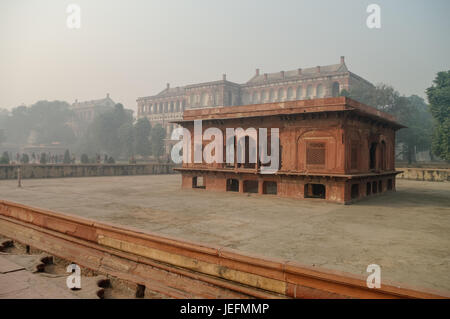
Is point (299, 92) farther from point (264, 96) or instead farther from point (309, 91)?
point (264, 96)

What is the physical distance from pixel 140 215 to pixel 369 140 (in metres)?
13.5

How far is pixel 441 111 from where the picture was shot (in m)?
36.6

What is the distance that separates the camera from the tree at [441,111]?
33419 millimetres

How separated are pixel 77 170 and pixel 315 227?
28.6m

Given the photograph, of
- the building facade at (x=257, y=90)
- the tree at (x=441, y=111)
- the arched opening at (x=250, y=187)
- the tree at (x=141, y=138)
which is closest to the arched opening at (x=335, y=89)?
the building facade at (x=257, y=90)

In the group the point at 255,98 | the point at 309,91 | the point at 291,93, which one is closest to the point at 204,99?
the point at 255,98

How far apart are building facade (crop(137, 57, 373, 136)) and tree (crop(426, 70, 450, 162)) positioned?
2086cm

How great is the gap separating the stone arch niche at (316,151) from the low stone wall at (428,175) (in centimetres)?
2483

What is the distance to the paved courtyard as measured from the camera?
619 centimetres

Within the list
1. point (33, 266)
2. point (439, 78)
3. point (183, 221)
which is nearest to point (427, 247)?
point (183, 221)

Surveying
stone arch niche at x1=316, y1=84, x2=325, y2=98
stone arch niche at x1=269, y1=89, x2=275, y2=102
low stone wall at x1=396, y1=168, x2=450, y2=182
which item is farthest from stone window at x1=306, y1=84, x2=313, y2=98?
low stone wall at x1=396, y1=168, x2=450, y2=182

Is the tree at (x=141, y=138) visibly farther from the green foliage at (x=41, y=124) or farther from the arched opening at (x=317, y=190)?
the arched opening at (x=317, y=190)
